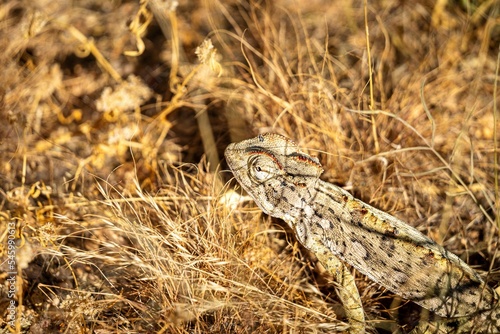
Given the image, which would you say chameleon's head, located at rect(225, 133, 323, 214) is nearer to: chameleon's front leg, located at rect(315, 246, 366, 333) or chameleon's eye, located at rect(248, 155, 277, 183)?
chameleon's eye, located at rect(248, 155, 277, 183)

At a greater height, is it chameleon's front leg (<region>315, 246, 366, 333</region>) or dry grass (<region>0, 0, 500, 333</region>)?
dry grass (<region>0, 0, 500, 333</region>)

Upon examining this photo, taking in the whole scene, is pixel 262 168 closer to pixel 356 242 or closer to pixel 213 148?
pixel 356 242

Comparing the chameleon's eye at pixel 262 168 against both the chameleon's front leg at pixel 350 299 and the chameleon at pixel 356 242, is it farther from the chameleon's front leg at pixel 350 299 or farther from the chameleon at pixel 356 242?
the chameleon's front leg at pixel 350 299

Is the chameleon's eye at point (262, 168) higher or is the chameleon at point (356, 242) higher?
the chameleon's eye at point (262, 168)

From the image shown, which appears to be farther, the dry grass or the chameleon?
the dry grass

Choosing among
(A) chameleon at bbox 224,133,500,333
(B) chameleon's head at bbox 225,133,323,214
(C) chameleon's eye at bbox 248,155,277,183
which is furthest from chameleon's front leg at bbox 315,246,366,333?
(C) chameleon's eye at bbox 248,155,277,183

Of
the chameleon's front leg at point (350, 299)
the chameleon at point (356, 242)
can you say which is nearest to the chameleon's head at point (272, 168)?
the chameleon at point (356, 242)

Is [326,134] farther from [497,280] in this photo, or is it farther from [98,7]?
[98,7]

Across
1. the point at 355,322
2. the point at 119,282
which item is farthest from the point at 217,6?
the point at 355,322
